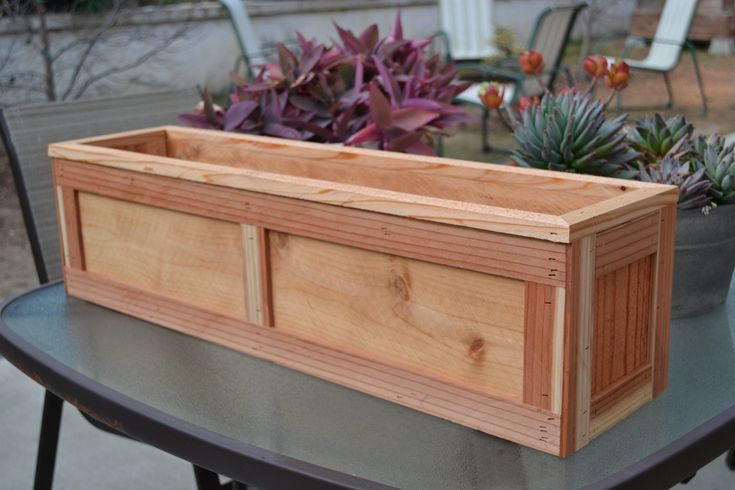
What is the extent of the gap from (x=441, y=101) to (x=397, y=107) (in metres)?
0.09

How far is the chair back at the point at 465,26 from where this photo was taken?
6668 millimetres

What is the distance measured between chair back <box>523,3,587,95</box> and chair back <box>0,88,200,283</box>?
359 centimetres

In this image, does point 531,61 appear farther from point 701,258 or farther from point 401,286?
point 401,286

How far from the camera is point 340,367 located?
0.90 m

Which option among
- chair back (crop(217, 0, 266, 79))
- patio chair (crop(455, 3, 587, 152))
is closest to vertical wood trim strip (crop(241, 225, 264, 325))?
patio chair (crop(455, 3, 587, 152))

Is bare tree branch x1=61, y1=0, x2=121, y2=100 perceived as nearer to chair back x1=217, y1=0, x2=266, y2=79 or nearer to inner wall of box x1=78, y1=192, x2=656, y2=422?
chair back x1=217, y1=0, x2=266, y2=79

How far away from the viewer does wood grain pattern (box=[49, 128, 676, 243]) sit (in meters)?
0.74

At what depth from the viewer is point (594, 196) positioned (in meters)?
0.85

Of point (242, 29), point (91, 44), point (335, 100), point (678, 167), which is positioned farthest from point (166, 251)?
point (242, 29)

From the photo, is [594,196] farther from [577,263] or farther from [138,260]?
[138,260]

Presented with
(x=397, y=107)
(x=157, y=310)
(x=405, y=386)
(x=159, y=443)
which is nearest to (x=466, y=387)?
(x=405, y=386)

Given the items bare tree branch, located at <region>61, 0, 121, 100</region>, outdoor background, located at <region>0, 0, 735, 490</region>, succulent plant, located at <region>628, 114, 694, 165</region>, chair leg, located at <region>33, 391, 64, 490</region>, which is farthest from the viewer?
bare tree branch, located at <region>61, 0, 121, 100</region>

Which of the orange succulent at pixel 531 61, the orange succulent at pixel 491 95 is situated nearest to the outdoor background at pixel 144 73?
the orange succulent at pixel 531 61

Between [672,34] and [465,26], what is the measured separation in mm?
1468
